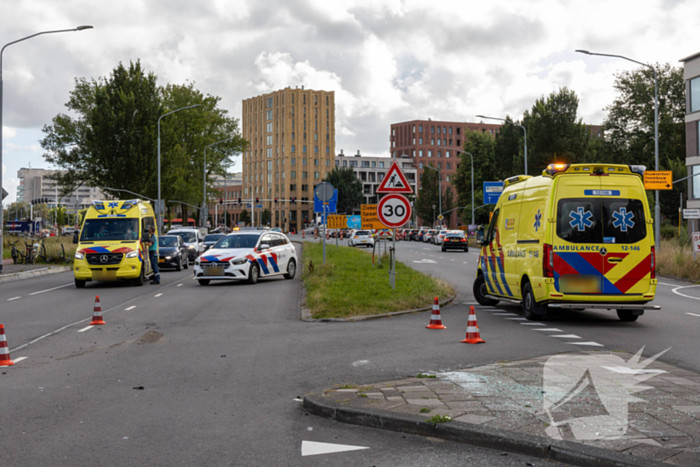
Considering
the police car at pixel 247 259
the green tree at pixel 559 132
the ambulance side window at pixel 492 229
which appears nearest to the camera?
the ambulance side window at pixel 492 229

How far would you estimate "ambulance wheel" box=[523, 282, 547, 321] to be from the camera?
11812mm

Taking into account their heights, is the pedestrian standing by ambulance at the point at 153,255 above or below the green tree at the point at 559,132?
below

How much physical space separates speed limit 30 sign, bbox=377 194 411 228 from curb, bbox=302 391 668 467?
369 inches

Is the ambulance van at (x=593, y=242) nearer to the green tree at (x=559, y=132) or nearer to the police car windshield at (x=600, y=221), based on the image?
the police car windshield at (x=600, y=221)

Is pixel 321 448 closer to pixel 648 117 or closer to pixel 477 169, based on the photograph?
pixel 648 117

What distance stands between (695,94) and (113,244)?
147 ft

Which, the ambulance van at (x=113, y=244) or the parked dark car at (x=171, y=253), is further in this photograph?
the parked dark car at (x=171, y=253)

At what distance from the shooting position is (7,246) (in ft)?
127

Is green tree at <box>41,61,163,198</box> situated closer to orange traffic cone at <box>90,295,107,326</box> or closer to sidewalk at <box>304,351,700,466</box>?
orange traffic cone at <box>90,295,107,326</box>

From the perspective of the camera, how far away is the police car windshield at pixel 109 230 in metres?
20.9

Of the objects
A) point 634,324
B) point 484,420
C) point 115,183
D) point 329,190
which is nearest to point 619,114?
point 115,183

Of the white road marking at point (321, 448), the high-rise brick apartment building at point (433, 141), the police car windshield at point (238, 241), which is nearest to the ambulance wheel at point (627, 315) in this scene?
the white road marking at point (321, 448)

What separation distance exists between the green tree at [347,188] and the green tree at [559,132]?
64.3 metres

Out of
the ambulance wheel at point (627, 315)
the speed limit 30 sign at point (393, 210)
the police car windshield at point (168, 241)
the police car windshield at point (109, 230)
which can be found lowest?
the ambulance wheel at point (627, 315)
